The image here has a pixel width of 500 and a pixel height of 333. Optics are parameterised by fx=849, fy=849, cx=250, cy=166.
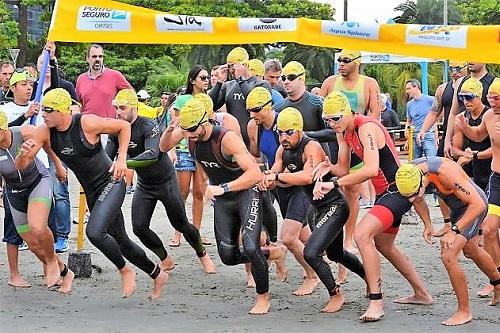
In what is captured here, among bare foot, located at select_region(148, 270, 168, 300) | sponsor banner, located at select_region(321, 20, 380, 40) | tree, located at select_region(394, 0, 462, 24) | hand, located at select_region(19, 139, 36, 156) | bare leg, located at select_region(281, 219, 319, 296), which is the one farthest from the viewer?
tree, located at select_region(394, 0, 462, 24)

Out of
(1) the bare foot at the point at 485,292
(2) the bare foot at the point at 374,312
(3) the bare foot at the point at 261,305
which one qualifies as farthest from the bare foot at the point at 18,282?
(1) the bare foot at the point at 485,292

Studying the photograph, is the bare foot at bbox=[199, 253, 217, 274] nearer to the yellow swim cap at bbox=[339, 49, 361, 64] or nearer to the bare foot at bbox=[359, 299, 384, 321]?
the bare foot at bbox=[359, 299, 384, 321]

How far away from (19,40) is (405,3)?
24724 mm

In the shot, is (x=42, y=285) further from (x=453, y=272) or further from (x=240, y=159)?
(x=453, y=272)

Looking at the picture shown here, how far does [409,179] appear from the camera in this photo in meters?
6.49

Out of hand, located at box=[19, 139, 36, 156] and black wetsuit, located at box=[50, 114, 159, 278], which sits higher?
hand, located at box=[19, 139, 36, 156]

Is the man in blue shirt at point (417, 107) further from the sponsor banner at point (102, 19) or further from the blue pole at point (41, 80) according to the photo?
the blue pole at point (41, 80)

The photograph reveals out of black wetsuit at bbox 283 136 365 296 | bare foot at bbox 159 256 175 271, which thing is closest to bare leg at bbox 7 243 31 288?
bare foot at bbox 159 256 175 271

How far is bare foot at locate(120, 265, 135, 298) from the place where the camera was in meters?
7.36

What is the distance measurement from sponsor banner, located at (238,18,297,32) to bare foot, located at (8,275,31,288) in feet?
10.4

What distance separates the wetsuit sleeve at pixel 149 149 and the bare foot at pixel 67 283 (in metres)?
1.16

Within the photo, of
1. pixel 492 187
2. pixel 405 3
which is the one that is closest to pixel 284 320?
pixel 492 187

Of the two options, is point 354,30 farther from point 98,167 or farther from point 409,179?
point 98,167

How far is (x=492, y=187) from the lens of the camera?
24.6 ft
